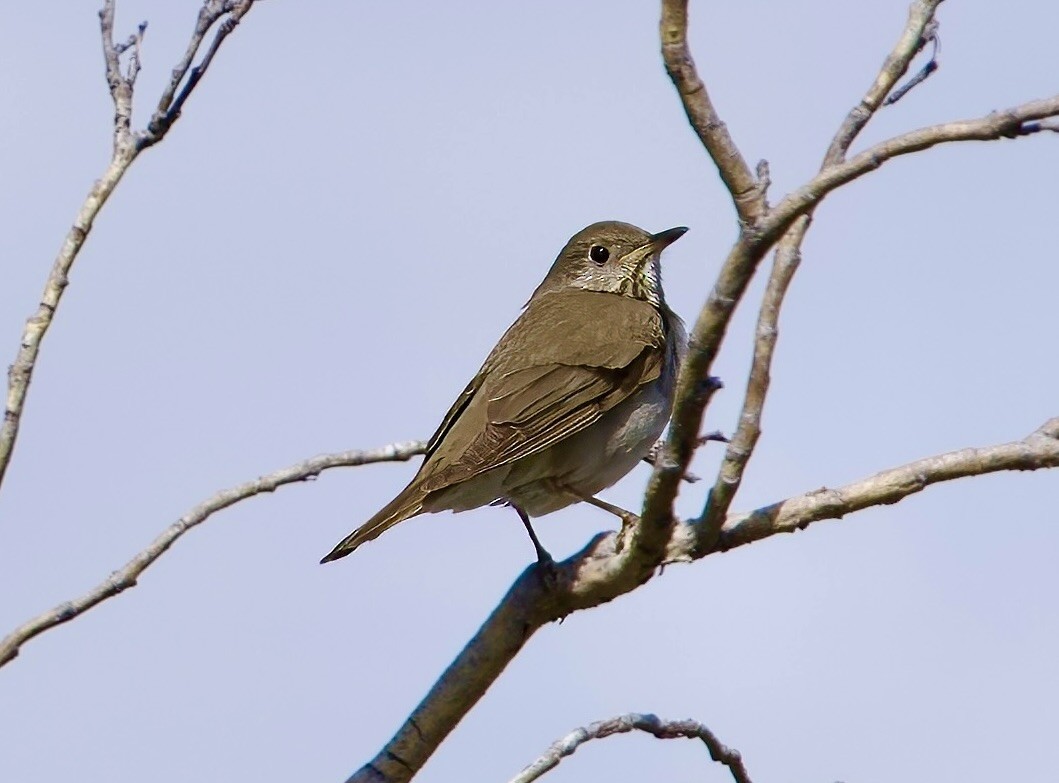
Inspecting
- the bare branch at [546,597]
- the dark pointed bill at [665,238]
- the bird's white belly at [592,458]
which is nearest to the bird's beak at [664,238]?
the dark pointed bill at [665,238]

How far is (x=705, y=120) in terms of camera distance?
4.49 m

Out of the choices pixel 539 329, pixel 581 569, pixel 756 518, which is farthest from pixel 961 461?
pixel 539 329

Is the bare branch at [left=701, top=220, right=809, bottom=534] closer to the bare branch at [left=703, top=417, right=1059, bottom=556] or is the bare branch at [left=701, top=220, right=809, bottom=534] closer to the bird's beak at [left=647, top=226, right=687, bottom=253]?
the bare branch at [left=703, top=417, right=1059, bottom=556]

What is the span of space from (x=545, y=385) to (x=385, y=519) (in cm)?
125

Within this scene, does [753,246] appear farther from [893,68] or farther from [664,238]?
[664,238]

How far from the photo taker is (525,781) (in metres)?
4.76

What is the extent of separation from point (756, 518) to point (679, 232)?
447 centimetres

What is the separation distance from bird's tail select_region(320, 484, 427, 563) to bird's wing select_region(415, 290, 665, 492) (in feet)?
0.22

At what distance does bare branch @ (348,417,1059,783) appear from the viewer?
16.5 feet

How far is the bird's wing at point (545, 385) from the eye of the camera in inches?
285

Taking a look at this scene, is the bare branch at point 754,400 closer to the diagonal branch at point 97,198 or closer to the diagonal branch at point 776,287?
the diagonal branch at point 776,287

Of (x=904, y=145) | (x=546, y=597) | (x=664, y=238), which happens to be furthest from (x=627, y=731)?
(x=664, y=238)

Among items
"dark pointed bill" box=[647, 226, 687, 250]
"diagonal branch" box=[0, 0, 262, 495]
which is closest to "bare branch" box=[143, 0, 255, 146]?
"diagonal branch" box=[0, 0, 262, 495]

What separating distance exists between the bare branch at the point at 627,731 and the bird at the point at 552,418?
172cm
